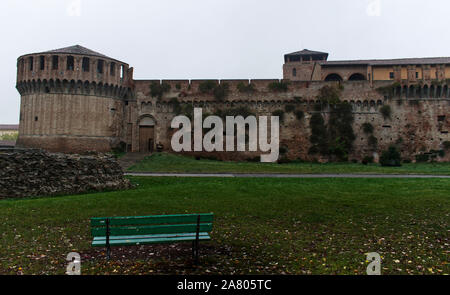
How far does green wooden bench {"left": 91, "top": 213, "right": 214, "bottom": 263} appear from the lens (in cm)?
570

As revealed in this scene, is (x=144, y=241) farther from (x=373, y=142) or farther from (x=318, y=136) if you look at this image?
(x=373, y=142)

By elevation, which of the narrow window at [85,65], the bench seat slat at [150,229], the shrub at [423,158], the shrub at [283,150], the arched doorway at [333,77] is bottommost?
the bench seat slat at [150,229]

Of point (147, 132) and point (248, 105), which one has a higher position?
point (248, 105)

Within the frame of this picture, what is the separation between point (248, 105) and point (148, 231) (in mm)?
28411

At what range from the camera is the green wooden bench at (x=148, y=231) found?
5.70 meters

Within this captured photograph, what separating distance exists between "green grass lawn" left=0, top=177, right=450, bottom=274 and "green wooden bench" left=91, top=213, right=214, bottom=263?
374 mm

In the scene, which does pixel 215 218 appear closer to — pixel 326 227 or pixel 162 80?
pixel 326 227

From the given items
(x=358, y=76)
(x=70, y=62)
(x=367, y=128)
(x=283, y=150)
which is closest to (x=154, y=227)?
(x=283, y=150)

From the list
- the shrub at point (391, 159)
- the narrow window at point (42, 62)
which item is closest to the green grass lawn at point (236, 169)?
the shrub at point (391, 159)

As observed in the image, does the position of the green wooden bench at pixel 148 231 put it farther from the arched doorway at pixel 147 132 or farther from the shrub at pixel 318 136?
the arched doorway at pixel 147 132

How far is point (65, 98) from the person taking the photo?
98.2ft

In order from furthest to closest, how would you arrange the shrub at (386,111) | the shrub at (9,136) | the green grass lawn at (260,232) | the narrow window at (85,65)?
the shrub at (9,136) → the shrub at (386,111) → the narrow window at (85,65) → the green grass lawn at (260,232)

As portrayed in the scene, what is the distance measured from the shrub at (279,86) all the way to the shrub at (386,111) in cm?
1030
